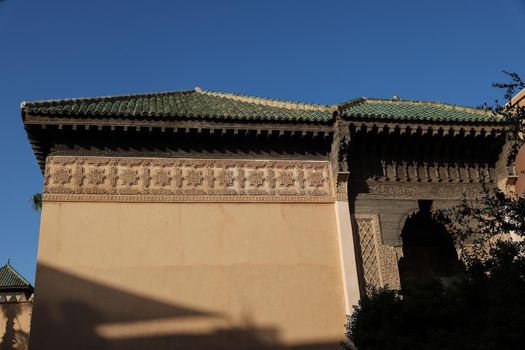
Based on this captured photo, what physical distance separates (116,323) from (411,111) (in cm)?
678

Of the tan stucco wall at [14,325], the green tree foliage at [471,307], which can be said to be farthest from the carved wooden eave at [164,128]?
the tan stucco wall at [14,325]

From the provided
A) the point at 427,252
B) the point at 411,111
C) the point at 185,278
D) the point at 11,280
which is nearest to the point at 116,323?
the point at 185,278

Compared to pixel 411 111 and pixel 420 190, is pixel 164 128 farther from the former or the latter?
pixel 411 111

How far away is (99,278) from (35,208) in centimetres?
1126

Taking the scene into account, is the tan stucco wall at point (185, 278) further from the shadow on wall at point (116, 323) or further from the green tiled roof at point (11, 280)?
the green tiled roof at point (11, 280)

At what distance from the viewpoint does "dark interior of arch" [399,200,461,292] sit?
1042 cm

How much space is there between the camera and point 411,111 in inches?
413

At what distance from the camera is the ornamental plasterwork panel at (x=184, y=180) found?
834 cm

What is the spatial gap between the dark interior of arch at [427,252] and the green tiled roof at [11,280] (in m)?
12.8

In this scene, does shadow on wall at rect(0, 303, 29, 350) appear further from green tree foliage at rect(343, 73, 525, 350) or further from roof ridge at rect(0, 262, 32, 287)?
green tree foliage at rect(343, 73, 525, 350)

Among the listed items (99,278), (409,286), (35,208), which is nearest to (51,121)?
(99,278)

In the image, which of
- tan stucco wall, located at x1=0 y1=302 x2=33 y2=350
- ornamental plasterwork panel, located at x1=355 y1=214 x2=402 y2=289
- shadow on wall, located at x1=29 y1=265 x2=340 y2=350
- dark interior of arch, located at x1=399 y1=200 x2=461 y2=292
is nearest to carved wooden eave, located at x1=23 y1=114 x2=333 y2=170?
ornamental plasterwork panel, located at x1=355 y1=214 x2=402 y2=289

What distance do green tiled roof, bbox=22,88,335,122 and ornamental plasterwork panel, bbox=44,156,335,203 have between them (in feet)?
2.46

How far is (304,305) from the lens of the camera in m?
8.17
